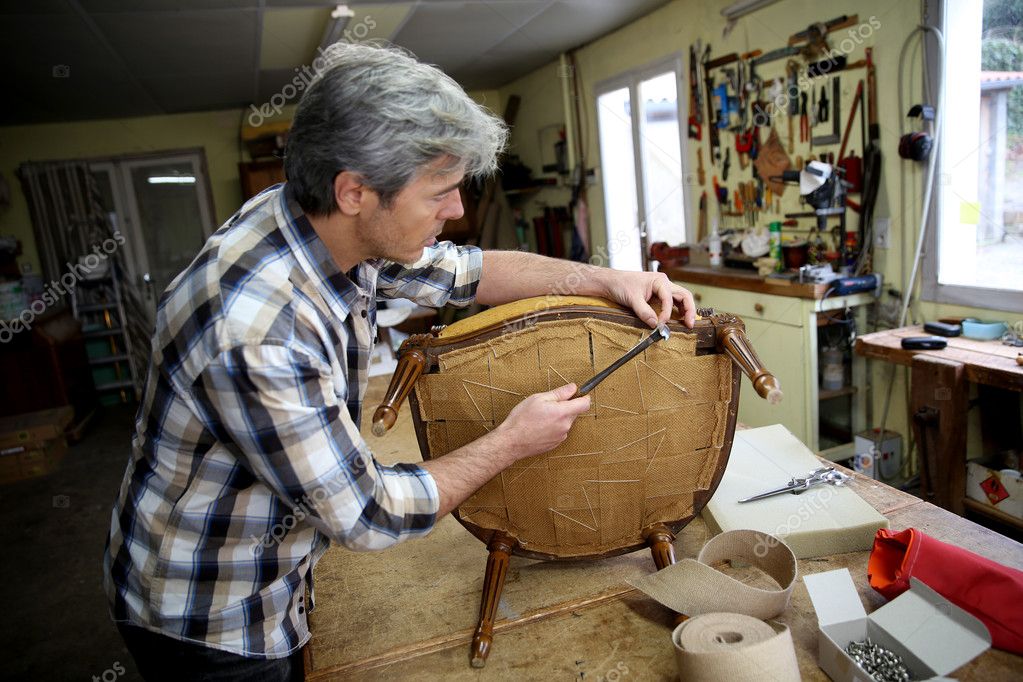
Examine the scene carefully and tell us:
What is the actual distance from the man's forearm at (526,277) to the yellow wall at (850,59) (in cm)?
219

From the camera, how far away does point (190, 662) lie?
104cm

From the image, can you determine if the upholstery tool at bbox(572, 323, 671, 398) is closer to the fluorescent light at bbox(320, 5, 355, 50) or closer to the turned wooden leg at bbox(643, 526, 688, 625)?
the turned wooden leg at bbox(643, 526, 688, 625)

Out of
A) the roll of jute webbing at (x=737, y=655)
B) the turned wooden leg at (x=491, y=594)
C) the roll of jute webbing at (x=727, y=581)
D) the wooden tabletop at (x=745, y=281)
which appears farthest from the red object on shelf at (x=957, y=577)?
the wooden tabletop at (x=745, y=281)

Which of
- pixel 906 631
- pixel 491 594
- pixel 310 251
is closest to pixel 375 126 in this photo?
pixel 310 251

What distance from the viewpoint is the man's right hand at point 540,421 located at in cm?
106

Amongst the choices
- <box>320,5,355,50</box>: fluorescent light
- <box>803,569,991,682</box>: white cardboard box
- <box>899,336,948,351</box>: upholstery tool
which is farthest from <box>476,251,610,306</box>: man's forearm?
<box>320,5,355,50</box>: fluorescent light

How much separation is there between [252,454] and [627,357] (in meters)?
0.59

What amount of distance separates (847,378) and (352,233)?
10.0 feet

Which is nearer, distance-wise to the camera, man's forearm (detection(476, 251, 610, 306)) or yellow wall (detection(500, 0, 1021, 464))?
man's forearm (detection(476, 251, 610, 306))

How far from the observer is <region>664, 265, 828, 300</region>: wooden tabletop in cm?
304

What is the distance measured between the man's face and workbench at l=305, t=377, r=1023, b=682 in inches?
25.9

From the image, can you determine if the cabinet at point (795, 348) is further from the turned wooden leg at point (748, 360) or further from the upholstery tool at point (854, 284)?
the turned wooden leg at point (748, 360)

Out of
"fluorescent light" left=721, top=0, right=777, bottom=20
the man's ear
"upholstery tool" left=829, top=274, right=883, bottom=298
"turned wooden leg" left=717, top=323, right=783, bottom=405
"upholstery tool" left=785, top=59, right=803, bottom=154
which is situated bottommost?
"upholstery tool" left=829, top=274, right=883, bottom=298

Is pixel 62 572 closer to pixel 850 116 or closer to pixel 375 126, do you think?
pixel 375 126
